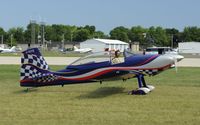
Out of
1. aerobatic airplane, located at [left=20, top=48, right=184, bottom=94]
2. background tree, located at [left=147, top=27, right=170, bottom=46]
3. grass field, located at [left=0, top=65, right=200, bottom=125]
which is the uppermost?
background tree, located at [left=147, top=27, right=170, bottom=46]

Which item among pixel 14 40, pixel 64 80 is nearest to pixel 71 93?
pixel 64 80

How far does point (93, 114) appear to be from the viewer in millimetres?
8195

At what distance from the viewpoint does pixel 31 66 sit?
12094 mm

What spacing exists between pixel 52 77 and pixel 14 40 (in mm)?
138169

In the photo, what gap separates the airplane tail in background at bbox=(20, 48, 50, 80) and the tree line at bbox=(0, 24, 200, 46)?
128m

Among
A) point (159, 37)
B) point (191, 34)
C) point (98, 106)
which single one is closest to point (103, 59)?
point (98, 106)

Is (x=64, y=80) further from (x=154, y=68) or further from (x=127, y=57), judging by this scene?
(x=154, y=68)

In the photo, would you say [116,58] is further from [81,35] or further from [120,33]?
[81,35]

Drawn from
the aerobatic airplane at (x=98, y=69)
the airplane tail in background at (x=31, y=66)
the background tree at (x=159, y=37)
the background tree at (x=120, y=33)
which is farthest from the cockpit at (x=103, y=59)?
the background tree at (x=120, y=33)

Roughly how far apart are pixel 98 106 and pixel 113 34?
149473 mm

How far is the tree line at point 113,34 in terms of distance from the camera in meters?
147

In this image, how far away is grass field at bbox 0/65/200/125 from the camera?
24.6 feet

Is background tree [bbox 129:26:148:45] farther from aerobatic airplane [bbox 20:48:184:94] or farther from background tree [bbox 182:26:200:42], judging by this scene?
aerobatic airplane [bbox 20:48:184:94]

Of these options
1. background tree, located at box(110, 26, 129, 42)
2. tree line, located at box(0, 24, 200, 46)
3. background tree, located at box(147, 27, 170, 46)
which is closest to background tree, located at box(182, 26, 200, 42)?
tree line, located at box(0, 24, 200, 46)
